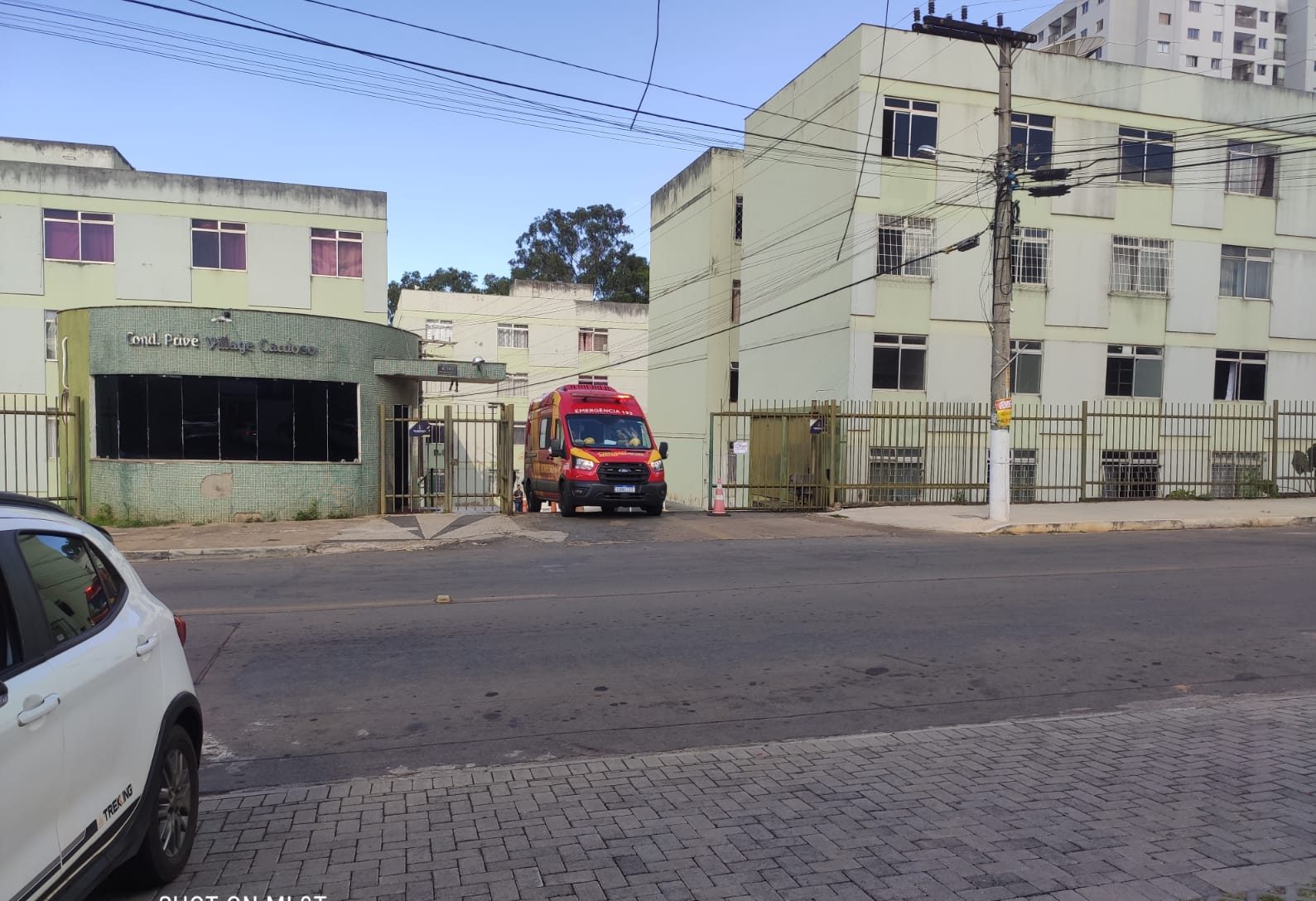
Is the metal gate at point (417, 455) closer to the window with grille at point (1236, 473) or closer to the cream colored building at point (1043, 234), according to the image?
the cream colored building at point (1043, 234)

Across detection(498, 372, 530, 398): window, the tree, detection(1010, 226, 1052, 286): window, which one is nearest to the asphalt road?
detection(1010, 226, 1052, 286): window

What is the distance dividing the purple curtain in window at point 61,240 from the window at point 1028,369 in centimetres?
2925

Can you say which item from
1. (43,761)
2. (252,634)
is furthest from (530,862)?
(252,634)

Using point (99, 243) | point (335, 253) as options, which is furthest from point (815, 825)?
point (99, 243)

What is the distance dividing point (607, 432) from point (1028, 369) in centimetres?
1429

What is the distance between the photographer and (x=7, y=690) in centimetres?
264

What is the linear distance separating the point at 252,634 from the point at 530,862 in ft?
17.5

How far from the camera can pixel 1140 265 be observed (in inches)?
1064

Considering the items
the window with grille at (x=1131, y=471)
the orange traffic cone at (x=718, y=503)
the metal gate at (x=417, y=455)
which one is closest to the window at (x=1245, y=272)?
the window with grille at (x=1131, y=471)

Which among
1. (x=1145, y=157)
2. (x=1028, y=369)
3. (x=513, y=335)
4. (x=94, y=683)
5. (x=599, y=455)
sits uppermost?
(x=1145, y=157)

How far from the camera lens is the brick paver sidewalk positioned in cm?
372

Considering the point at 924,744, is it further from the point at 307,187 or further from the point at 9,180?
the point at 9,180

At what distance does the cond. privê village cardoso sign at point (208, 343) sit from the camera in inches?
676

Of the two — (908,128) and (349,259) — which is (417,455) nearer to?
(349,259)
